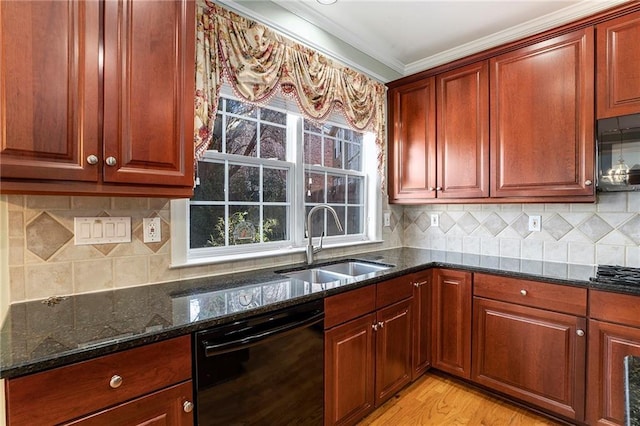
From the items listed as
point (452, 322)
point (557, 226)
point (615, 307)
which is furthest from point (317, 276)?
point (557, 226)

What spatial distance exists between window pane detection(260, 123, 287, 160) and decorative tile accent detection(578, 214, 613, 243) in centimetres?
219

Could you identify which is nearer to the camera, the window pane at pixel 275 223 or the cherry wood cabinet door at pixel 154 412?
the cherry wood cabinet door at pixel 154 412

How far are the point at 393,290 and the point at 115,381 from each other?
155 centimetres

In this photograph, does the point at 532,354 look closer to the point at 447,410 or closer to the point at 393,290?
the point at 447,410

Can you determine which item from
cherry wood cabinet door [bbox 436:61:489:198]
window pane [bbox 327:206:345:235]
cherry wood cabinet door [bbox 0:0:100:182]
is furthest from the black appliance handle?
cherry wood cabinet door [bbox 436:61:489:198]

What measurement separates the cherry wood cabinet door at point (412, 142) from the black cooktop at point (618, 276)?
119 cm

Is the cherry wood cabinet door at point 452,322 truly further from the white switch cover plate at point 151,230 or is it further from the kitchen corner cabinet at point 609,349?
the white switch cover plate at point 151,230

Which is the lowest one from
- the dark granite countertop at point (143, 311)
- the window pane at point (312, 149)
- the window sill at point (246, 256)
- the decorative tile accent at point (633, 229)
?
the dark granite countertop at point (143, 311)

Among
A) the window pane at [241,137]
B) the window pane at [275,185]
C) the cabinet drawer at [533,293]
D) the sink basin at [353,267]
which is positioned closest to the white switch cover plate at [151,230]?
the window pane at [241,137]

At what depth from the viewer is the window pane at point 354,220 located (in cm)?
285

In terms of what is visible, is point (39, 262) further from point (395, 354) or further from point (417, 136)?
point (417, 136)

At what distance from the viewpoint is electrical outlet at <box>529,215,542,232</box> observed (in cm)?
243

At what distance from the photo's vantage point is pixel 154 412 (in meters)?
1.06

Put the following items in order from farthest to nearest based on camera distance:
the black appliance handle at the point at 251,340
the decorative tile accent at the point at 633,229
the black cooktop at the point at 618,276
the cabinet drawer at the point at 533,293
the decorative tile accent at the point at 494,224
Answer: the decorative tile accent at the point at 494,224, the decorative tile accent at the point at 633,229, the cabinet drawer at the point at 533,293, the black cooktop at the point at 618,276, the black appliance handle at the point at 251,340
